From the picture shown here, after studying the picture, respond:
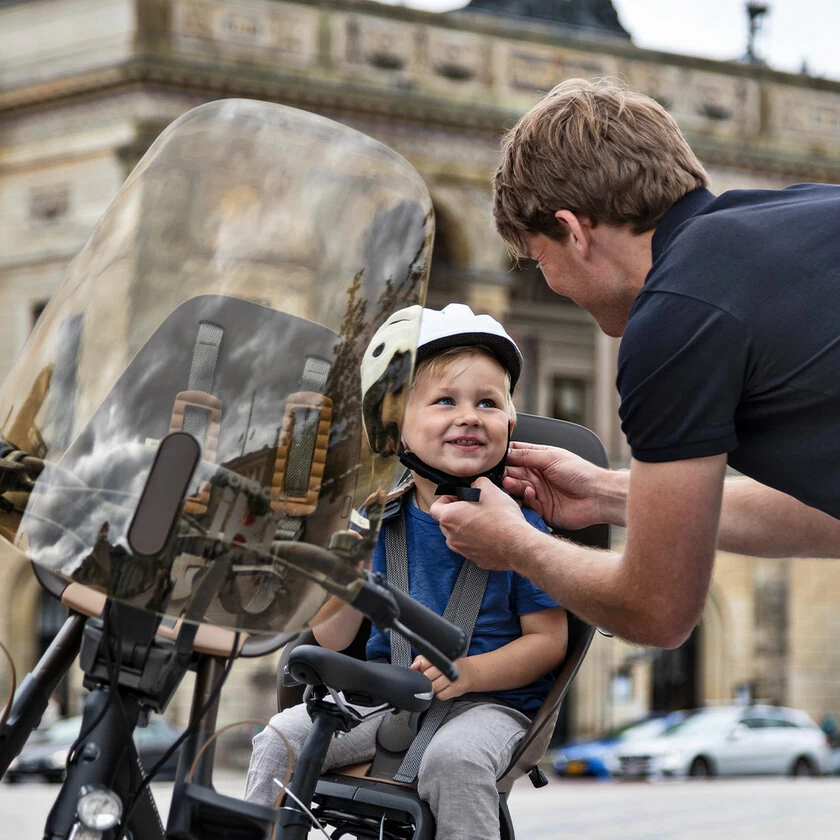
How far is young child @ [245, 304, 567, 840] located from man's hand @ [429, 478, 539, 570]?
0.28m

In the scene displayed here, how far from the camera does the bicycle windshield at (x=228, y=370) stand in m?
2.37

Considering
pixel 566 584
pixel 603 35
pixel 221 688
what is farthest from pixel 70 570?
pixel 603 35

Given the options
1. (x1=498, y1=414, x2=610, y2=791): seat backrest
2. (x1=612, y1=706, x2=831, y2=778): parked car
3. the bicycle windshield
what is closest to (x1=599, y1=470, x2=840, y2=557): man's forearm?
(x1=498, y1=414, x2=610, y2=791): seat backrest

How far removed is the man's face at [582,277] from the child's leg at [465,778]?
2.88 feet

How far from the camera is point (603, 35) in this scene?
36688mm

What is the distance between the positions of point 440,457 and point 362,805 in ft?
2.88

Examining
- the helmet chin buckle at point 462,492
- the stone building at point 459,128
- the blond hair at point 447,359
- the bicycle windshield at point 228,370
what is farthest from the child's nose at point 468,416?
the stone building at point 459,128

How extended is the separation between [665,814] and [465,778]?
472 inches

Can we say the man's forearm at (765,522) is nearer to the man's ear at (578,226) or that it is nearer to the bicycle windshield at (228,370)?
the man's ear at (578,226)

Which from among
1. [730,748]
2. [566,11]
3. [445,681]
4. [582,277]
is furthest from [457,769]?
[566,11]

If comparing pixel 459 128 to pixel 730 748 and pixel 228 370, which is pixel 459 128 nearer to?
pixel 730 748

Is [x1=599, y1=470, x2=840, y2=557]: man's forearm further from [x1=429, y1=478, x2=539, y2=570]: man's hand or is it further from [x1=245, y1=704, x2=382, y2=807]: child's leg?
[x1=245, y1=704, x2=382, y2=807]: child's leg

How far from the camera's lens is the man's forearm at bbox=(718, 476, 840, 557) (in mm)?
3832

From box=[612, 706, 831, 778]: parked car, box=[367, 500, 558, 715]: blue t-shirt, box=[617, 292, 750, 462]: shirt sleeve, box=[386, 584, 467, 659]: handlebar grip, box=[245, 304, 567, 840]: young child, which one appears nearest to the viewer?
box=[386, 584, 467, 659]: handlebar grip
